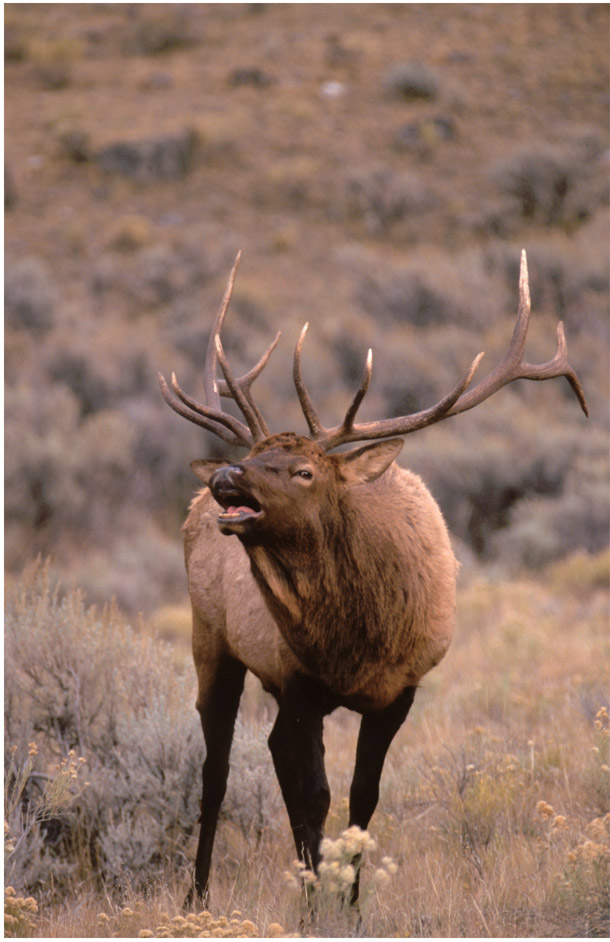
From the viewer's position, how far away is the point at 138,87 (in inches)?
1196

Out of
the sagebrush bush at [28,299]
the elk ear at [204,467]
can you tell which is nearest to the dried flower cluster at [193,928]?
the elk ear at [204,467]

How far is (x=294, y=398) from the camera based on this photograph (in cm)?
1694

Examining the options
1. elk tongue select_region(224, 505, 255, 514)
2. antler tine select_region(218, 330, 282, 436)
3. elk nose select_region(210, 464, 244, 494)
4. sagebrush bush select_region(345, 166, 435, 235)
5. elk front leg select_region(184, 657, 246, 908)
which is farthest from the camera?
sagebrush bush select_region(345, 166, 435, 235)

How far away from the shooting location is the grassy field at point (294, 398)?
5.14 metres

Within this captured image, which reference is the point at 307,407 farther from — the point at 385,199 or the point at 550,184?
the point at 385,199

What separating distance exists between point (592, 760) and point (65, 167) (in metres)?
24.6

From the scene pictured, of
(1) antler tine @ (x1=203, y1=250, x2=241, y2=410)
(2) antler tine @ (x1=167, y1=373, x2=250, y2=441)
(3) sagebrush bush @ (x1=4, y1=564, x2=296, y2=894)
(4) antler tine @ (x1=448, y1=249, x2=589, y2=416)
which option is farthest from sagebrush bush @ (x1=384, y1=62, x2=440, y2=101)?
(2) antler tine @ (x1=167, y1=373, x2=250, y2=441)

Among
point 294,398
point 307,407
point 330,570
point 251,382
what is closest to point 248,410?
point 307,407

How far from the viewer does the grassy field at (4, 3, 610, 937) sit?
5.14 m

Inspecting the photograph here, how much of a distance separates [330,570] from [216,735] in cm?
147

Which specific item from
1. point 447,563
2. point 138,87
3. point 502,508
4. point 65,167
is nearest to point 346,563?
point 447,563

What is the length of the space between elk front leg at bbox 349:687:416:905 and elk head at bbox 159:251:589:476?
0.95 m

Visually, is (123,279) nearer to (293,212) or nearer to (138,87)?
(293,212)

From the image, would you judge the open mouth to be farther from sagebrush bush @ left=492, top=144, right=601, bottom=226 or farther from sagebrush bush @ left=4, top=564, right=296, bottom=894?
sagebrush bush @ left=492, top=144, right=601, bottom=226
